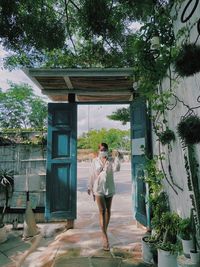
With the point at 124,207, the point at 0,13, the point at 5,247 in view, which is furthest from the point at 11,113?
the point at 0,13

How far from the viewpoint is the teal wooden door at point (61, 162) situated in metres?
4.88

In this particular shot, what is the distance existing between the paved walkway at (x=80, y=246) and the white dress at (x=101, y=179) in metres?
0.84

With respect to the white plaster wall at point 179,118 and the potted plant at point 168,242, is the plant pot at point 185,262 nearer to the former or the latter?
the potted plant at point 168,242

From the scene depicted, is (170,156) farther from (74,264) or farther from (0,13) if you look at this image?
(0,13)

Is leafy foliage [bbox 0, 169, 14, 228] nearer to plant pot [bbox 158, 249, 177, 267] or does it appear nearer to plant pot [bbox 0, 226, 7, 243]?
plant pot [bbox 0, 226, 7, 243]

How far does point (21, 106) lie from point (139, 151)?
11065mm

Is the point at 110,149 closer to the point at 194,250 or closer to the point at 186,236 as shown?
the point at 186,236

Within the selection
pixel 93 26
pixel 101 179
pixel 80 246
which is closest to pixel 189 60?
pixel 93 26

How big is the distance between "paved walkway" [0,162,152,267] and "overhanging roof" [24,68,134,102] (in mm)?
2495

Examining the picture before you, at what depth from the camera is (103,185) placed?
385 cm

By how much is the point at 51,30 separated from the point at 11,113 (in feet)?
34.5

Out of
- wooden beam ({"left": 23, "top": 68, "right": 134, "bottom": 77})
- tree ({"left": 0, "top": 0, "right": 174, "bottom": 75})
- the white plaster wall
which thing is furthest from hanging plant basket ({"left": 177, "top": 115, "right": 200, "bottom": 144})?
wooden beam ({"left": 23, "top": 68, "right": 134, "bottom": 77})

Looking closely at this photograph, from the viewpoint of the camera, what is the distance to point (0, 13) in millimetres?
3016

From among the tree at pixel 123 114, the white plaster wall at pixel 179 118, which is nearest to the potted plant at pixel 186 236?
the white plaster wall at pixel 179 118
